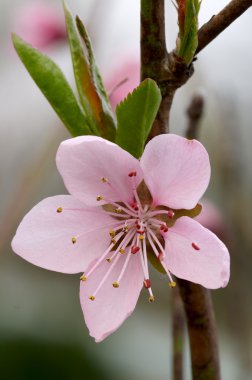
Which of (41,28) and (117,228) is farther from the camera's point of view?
(41,28)

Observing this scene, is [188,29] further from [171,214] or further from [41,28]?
[41,28]

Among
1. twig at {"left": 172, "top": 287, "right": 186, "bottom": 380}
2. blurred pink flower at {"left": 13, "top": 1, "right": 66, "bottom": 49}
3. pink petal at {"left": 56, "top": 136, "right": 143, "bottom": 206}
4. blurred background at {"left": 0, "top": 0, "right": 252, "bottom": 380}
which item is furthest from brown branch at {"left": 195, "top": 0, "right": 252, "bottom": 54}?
blurred pink flower at {"left": 13, "top": 1, "right": 66, "bottom": 49}

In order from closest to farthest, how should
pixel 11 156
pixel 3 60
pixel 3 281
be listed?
1. pixel 3 281
2. pixel 11 156
3. pixel 3 60

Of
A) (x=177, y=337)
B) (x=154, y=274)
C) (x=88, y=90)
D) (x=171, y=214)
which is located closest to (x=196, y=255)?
(x=171, y=214)

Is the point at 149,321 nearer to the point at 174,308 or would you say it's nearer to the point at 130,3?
the point at 130,3

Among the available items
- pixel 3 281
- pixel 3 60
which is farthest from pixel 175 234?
pixel 3 60

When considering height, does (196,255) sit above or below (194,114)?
below

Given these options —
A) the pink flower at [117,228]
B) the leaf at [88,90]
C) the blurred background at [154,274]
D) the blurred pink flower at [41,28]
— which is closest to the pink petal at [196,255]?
the pink flower at [117,228]
